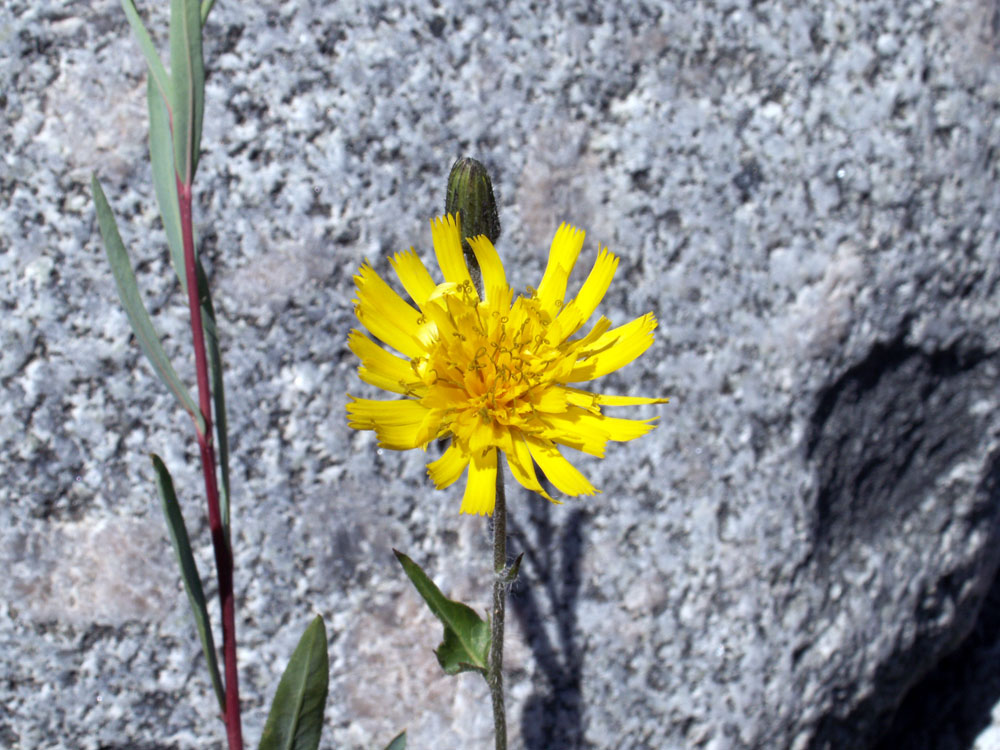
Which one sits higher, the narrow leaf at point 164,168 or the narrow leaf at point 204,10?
the narrow leaf at point 204,10

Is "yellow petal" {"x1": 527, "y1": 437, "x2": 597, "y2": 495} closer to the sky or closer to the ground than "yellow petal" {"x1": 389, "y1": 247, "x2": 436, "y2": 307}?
closer to the ground

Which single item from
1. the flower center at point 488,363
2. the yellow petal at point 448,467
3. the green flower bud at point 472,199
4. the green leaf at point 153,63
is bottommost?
the yellow petal at point 448,467

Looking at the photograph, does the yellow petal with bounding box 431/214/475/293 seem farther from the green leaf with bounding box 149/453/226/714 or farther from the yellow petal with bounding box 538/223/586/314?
the green leaf with bounding box 149/453/226/714

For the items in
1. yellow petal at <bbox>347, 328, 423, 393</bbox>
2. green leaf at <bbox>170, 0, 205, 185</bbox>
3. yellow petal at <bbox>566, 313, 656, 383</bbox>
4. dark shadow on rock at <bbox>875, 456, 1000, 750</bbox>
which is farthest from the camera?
dark shadow on rock at <bbox>875, 456, 1000, 750</bbox>

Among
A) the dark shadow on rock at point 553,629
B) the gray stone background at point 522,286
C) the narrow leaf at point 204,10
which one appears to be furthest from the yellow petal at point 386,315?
the dark shadow on rock at point 553,629

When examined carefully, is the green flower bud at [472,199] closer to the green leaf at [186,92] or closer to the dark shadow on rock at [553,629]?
the green leaf at [186,92]

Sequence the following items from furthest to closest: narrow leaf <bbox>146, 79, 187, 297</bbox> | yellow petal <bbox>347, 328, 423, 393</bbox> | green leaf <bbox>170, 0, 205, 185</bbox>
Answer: yellow petal <bbox>347, 328, 423, 393</bbox>
narrow leaf <bbox>146, 79, 187, 297</bbox>
green leaf <bbox>170, 0, 205, 185</bbox>

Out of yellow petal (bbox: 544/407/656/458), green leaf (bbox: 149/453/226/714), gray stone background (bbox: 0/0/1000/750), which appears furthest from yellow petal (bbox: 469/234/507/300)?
green leaf (bbox: 149/453/226/714)
